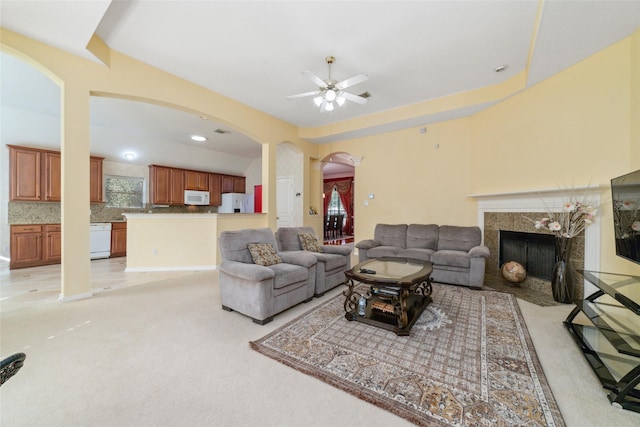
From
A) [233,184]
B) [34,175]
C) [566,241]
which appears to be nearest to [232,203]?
[233,184]

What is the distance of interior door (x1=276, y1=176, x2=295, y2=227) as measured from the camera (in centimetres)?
681

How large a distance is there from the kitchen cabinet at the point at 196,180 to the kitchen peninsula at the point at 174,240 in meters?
2.95

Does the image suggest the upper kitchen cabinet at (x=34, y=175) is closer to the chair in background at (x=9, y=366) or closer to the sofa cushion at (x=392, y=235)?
the chair in background at (x=9, y=366)

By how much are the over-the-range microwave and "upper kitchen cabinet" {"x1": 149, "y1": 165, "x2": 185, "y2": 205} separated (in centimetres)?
13

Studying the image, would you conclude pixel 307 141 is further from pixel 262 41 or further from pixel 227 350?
pixel 227 350

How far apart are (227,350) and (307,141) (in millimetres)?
5241

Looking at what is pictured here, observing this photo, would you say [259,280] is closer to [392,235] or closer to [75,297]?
[75,297]

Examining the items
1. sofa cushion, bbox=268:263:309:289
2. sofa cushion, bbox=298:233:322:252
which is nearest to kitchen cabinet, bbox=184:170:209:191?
sofa cushion, bbox=298:233:322:252

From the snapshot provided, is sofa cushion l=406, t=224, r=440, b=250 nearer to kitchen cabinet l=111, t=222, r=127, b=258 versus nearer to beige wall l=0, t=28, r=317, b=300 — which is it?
beige wall l=0, t=28, r=317, b=300

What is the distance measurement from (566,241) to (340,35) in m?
3.73

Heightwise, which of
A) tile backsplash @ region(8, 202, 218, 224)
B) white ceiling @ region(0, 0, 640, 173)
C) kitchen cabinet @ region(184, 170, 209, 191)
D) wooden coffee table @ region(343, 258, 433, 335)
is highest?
white ceiling @ region(0, 0, 640, 173)

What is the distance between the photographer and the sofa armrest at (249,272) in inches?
96.7

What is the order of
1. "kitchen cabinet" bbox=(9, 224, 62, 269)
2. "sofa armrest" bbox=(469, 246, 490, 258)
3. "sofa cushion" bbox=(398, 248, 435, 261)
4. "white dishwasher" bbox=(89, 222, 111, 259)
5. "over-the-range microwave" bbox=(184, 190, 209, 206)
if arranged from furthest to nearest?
"over-the-range microwave" bbox=(184, 190, 209, 206), "white dishwasher" bbox=(89, 222, 111, 259), "kitchen cabinet" bbox=(9, 224, 62, 269), "sofa cushion" bbox=(398, 248, 435, 261), "sofa armrest" bbox=(469, 246, 490, 258)

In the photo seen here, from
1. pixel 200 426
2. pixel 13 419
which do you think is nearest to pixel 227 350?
pixel 200 426
